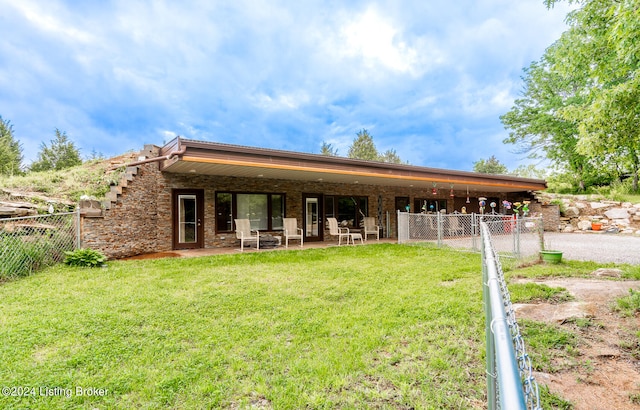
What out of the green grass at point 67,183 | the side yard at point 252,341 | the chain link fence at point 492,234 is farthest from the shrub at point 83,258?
the chain link fence at point 492,234

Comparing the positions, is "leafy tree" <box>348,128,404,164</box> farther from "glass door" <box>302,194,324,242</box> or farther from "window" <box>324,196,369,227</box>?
"glass door" <box>302,194,324,242</box>

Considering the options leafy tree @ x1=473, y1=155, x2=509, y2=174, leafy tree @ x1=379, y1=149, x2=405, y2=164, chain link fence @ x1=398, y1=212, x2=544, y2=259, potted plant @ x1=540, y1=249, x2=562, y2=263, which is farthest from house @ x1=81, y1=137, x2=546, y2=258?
leafy tree @ x1=473, y1=155, x2=509, y2=174

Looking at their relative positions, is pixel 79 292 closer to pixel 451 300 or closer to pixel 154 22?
pixel 451 300

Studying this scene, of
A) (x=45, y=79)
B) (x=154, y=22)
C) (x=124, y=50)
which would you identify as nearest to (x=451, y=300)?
(x=154, y=22)

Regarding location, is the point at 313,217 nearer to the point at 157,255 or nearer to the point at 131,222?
the point at 157,255

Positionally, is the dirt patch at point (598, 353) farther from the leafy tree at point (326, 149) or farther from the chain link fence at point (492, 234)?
the leafy tree at point (326, 149)

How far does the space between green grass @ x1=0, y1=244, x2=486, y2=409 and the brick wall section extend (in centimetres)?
195

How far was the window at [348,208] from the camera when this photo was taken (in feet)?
41.7

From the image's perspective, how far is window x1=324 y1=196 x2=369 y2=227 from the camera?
12.7m

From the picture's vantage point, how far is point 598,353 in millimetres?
2805

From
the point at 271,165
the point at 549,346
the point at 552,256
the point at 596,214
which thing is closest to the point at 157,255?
the point at 271,165

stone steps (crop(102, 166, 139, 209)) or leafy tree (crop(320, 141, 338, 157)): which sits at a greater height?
leafy tree (crop(320, 141, 338, 157))

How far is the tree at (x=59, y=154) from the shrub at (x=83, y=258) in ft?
52.9

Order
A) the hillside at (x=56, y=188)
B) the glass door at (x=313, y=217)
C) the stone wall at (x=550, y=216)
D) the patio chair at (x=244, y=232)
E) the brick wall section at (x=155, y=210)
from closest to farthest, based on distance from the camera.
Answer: the hillside at (x=56, y=188)
the brick wall section at (x=155, y=210)
the patio chair at (x=244, y=232)
the glass door at (x=313, y=217)
the stone wall at (x=550, y=216)
